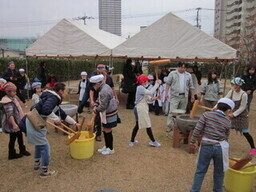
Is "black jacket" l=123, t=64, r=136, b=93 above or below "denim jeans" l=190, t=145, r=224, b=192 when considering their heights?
above

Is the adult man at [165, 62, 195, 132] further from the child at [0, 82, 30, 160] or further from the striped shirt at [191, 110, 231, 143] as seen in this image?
the child at [0, 82, 30, 160]

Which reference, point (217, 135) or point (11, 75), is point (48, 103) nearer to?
point (217, 135)

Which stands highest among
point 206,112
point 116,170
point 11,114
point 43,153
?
point 206,112

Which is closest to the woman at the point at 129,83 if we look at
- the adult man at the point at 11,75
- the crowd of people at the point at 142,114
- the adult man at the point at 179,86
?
the crowd of people at the point at 142,114

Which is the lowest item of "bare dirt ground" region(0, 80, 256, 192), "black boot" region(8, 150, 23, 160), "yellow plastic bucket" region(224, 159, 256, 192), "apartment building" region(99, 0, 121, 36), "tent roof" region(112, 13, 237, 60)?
"bare dirt ground" region(0, 80, 256, 192)

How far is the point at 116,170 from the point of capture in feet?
12.4

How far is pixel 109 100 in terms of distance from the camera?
3939mm

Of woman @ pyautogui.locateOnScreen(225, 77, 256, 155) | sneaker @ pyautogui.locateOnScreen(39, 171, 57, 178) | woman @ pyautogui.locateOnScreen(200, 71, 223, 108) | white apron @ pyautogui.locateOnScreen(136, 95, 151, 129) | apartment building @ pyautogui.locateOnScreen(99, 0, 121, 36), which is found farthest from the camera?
apartment building @ pyautogui.locateOnScreen(99, 0, 121, 36)

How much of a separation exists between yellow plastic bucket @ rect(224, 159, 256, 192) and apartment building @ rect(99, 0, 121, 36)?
1639 inches

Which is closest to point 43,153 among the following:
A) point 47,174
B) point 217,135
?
point 47,174

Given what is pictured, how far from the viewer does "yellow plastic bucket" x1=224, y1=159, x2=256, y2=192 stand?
9.71 ft

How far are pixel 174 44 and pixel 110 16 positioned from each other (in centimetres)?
4031

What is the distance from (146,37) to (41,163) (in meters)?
5.54

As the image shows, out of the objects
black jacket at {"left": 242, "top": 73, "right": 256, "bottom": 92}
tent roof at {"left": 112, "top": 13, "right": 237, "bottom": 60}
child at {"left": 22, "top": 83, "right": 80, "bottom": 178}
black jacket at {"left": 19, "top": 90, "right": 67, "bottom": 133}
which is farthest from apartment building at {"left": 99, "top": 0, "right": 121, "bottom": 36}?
black jacket at {"left": 19, "top": 90, "right": 67, "bottom": 133}
